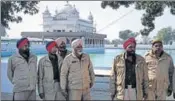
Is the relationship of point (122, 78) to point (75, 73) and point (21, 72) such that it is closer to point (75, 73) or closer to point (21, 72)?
point (75, 73)

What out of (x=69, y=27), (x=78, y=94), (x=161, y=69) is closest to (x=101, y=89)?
(x=69, y=27)

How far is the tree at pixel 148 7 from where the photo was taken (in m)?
6.91

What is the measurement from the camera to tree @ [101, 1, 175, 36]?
6.91m

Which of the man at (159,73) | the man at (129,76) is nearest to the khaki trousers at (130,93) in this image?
the man at (129,76)

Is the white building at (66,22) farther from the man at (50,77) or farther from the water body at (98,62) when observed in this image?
the man at (50,77)

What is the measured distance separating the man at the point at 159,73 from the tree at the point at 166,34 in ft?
6.35

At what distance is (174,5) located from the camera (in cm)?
687

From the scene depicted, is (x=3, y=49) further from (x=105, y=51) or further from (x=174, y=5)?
(x=174, y=5)

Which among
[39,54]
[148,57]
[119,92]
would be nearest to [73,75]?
[119,92]

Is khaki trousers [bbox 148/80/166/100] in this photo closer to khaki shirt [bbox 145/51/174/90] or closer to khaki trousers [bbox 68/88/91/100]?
khaki shirt [bbox 145/51/174/90]

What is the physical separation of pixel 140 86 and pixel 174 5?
307 centimetres

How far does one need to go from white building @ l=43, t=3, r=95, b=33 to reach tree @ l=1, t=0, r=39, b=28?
0.31 metres

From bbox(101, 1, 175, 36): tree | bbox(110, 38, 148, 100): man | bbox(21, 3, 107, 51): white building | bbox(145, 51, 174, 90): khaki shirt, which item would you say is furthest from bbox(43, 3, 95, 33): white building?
bbox(110, 38, 148, 100): man

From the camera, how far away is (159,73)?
15.6 ft
